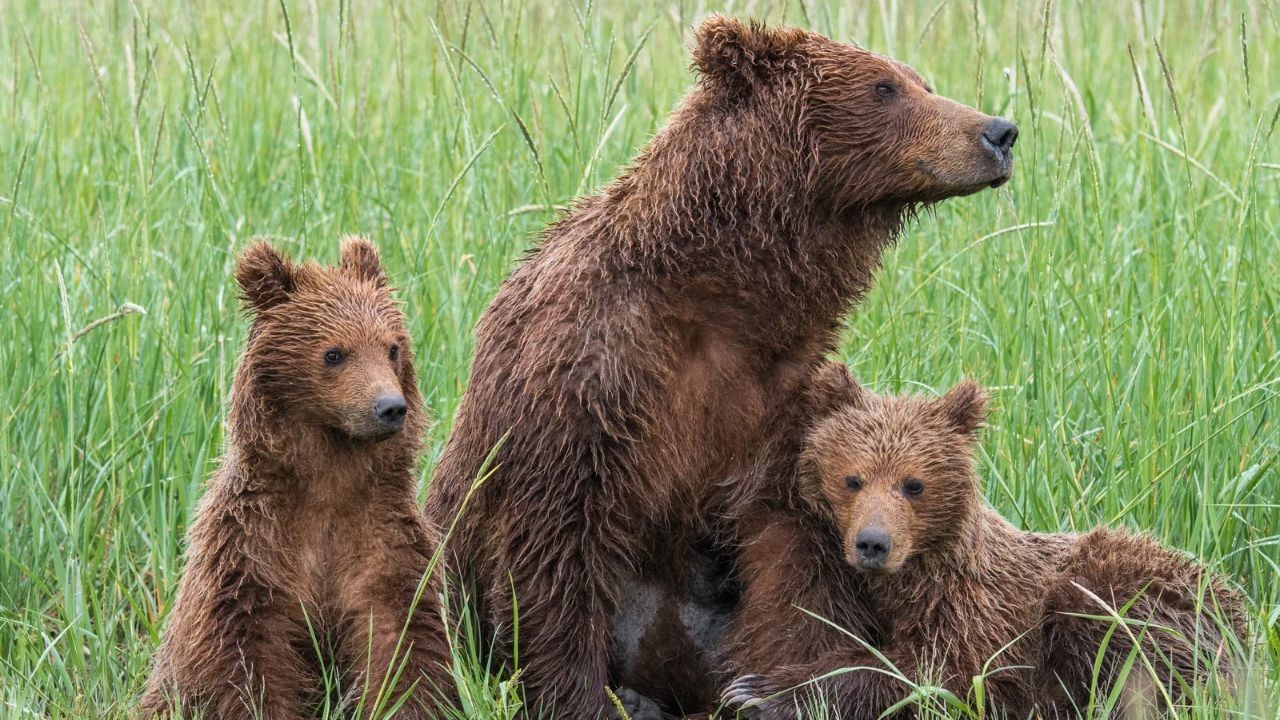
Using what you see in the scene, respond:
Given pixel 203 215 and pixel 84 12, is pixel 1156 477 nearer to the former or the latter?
pixel 203 215

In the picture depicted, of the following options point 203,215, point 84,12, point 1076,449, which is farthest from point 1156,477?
point 84,12

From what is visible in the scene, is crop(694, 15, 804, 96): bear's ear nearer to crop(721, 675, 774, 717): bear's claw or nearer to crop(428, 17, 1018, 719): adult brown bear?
crop(428, 17, 1018, 719): adult brown bear

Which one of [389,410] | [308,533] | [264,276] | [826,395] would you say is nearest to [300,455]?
[308,533]

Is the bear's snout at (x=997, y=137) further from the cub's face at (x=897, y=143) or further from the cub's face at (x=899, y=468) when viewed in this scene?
the cub's face at (x=899, y=468)

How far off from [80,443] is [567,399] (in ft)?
7.46

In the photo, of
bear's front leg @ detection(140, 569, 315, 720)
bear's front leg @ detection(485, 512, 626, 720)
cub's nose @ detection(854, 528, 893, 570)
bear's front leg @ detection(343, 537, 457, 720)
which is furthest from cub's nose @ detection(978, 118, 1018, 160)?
bear's front leg @ detection(140, 569, 315, 720)

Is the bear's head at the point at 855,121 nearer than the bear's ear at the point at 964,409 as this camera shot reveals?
Yes

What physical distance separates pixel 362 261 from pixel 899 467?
1614 millimetres

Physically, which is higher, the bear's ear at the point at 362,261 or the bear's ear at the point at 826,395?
the bear's ear at the point at 362,261

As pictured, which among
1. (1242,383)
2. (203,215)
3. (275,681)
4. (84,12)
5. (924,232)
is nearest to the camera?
(275,681)

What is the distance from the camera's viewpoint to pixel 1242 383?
557cm

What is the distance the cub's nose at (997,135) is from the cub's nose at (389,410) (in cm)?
173

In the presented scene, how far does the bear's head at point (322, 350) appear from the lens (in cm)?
409

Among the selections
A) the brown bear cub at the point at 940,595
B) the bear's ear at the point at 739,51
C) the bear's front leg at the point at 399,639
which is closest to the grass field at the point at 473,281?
the bear's front leg at the point at 399,639
